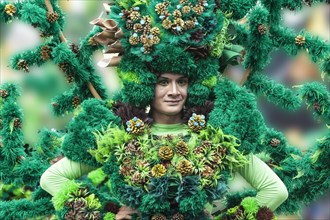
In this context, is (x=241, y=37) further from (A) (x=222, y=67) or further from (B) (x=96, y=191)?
(B) (x=96, y=191)

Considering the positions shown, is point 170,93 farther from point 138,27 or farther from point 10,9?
point 10,9

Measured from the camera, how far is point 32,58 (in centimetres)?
266

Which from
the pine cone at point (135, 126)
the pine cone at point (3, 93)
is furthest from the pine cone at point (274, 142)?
the pine cone at point (3, 93)

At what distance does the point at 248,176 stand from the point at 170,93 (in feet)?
1.30

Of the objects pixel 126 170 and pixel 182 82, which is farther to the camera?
pixel 182 82

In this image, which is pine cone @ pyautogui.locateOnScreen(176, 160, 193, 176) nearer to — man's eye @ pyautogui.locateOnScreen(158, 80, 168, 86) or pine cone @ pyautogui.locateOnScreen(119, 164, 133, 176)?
pine cone @ pyautogui.locateOnScreen(119, 164, 133, 176)

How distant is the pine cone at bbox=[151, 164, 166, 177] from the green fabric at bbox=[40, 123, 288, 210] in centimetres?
18

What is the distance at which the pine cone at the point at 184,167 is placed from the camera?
2.24 meters

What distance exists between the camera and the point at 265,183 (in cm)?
240

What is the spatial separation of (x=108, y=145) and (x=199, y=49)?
0.44m

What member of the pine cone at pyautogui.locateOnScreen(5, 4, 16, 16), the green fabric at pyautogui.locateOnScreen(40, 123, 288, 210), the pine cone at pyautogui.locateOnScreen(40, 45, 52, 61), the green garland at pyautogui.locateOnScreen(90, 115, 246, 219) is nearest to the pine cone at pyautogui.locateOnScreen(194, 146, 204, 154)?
the green garland at pyautogui.locateOnScreen(90, 115, 246, 219)

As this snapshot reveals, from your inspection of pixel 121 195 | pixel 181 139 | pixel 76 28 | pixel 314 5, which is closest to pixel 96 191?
pixel 121 195

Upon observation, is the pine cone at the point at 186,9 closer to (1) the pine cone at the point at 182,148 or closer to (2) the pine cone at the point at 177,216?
(1) the pine cone at the point at 182,148

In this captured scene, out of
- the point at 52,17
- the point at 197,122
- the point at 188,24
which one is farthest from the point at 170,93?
the point at 52,17
